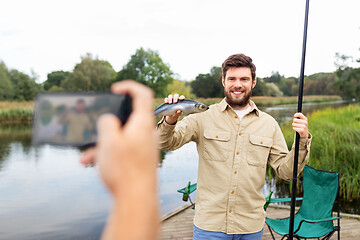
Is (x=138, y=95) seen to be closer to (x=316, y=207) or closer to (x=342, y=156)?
(x=316, y=207)

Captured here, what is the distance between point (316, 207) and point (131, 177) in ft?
12.7

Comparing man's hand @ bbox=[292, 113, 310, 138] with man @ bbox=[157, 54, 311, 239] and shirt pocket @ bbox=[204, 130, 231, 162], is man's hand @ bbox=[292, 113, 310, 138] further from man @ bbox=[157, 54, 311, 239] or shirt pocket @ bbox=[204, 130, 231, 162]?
shirt pocket @ bbox=[204, 130, 231, 162]

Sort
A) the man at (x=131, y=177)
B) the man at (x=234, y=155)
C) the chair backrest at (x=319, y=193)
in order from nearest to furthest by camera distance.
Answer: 1. the man at (x=131, y=177)
2. the man at (x=234, y=155)
3. the chair backrest at (x=319, y=193)

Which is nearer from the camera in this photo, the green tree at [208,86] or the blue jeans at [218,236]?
the blue jeans at [218,236]

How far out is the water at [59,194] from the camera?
7137 mm

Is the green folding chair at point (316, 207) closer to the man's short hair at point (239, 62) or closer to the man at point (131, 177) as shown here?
the man's short hair at point (239, 62)

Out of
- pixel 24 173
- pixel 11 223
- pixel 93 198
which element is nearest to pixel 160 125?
pixel 11 223

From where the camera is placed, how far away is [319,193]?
12.2 feet

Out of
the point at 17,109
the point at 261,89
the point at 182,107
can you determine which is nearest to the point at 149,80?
the point at 261,89

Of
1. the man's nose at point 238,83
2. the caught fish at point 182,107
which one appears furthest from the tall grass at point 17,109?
the man's nose at point 238,83

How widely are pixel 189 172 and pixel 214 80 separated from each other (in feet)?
11.6

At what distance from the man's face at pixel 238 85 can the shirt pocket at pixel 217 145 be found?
227mm

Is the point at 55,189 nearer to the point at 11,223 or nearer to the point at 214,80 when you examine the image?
the point at 11,223

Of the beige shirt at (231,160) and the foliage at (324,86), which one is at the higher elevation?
the foliage at (324,86)
